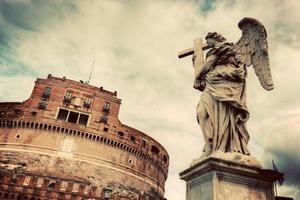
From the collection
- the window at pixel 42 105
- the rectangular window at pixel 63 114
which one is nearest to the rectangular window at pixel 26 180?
the rectangular window at pixel 63 114

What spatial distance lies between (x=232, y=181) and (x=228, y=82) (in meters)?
1.08

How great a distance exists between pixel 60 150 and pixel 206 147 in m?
30.6

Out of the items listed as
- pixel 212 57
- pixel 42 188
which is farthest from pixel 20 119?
pixel 212 57

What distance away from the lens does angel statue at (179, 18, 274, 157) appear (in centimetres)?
287

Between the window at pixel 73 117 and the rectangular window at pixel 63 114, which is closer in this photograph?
the rectangular window at pixel 63 114

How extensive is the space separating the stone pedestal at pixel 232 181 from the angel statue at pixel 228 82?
0.28 m

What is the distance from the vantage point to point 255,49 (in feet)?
10.7

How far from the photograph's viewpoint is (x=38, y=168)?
30125mm

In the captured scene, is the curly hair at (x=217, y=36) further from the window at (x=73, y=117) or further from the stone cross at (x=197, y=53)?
the window at (x=73, y=117)

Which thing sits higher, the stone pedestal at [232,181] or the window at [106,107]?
the window at [106,107]

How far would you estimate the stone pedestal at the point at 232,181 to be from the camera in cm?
244

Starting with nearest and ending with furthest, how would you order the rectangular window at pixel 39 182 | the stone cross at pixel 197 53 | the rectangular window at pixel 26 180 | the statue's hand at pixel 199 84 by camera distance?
the statue's hand at pixel 199 84, the stone cross at pixel 197 53, the rectangular window at pixel 26 180, the rectangular window at pixel 39 182

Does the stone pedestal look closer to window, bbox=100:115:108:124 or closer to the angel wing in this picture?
the angel wing

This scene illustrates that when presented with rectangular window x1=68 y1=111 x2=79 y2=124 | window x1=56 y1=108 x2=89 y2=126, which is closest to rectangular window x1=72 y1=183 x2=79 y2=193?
window x1=56 y1=108 x2=89 y2=126
